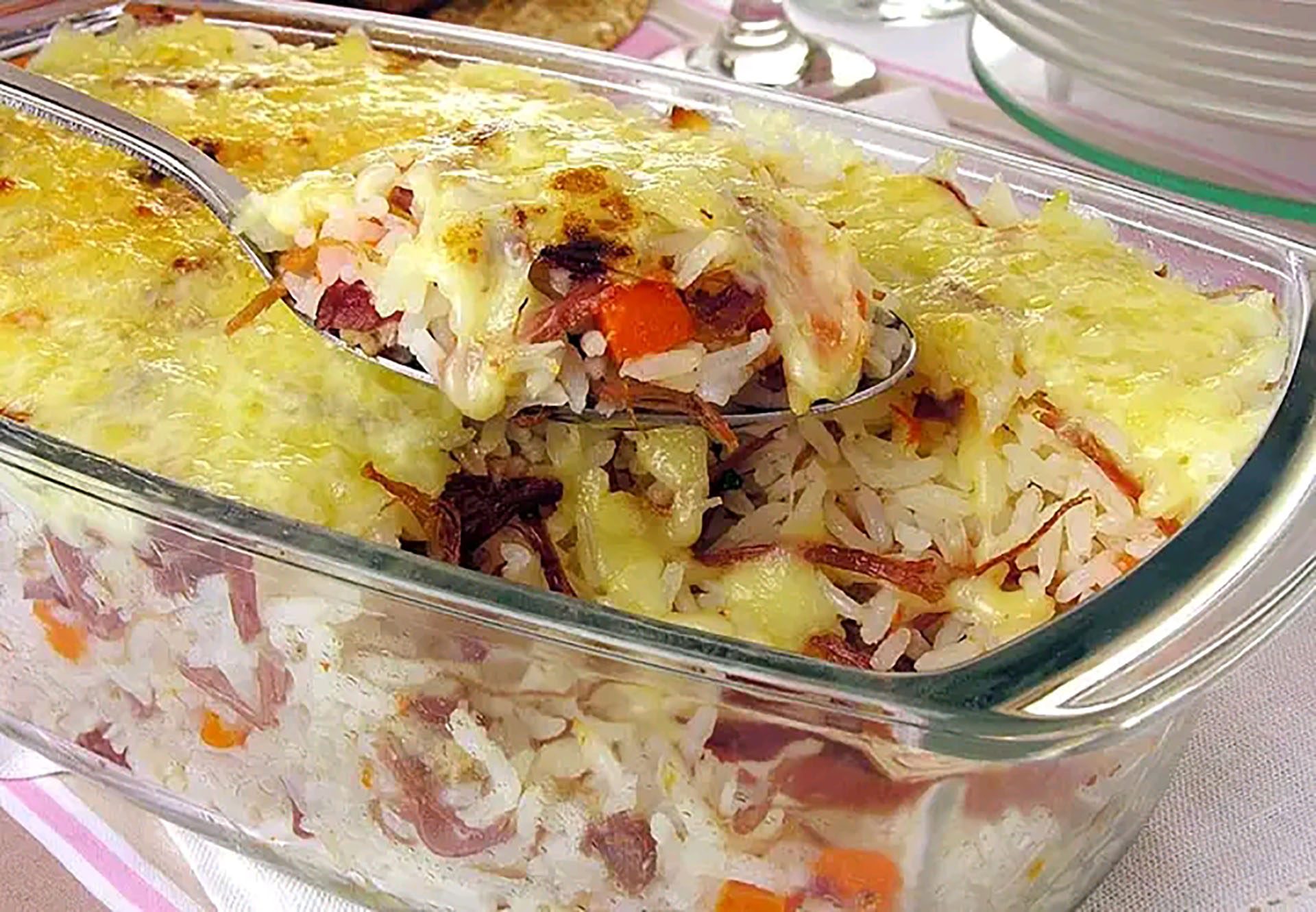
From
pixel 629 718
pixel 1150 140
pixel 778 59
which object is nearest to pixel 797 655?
pixel 629 718

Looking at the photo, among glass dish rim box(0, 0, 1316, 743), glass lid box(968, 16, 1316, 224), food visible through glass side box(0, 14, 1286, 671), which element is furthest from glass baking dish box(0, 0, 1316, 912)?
glass lid box(968, 16, 1316, 224)

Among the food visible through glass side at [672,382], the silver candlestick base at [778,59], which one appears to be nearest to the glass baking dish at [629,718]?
the food visible through glass side at [672,382]

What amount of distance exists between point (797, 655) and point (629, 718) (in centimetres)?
16

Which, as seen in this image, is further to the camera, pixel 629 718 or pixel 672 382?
pixel 672 382

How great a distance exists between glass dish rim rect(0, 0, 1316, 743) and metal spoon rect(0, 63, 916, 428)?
0.25 meters

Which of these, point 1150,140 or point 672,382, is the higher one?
point 672,382

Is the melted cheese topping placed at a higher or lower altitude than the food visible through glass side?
higher

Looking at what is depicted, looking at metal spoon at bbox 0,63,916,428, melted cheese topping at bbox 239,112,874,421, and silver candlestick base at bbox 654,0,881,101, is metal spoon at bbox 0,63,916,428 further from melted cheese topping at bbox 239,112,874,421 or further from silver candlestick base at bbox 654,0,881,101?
silver candlestick base at bbox 654,0,881,101

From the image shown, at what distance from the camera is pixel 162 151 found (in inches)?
59.1

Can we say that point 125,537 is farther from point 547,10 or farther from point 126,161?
point 547,10

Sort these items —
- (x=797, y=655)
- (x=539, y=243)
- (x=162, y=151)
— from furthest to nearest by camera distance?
(x=162, y=151)
(x=539, y=243)
(x=797, y=655)

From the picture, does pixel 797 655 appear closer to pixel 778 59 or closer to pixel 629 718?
pixel 629 718

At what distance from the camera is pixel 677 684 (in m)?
0.99

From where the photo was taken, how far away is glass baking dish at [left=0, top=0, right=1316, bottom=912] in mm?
946
